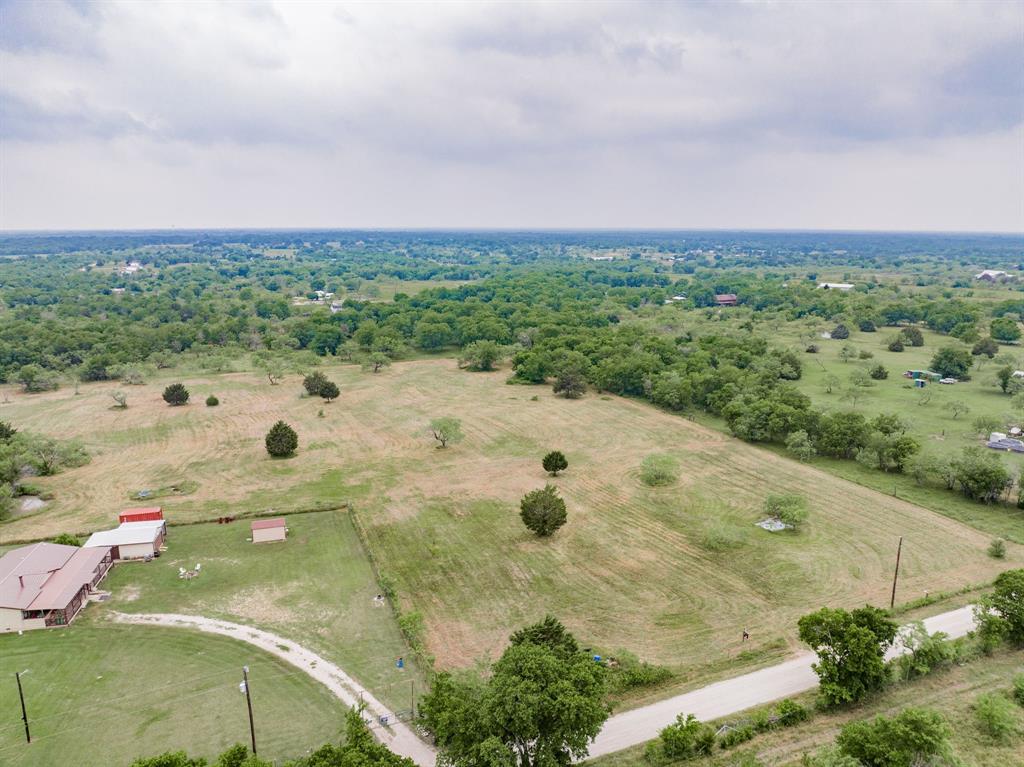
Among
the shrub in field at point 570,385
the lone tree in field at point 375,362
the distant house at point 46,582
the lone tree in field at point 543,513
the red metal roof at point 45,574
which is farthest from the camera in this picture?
the lone tree in field at point 375,362

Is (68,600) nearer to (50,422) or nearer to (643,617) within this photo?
(643,617)

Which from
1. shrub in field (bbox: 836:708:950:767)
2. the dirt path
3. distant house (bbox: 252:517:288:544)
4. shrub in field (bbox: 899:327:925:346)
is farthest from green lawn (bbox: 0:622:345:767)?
shrub in field (bbox: 899:327:925:346)

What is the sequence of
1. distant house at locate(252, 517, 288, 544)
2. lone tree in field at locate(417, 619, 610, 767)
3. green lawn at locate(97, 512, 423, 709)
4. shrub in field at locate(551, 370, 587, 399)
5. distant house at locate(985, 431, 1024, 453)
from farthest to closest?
shrub in field at locate(551, 370, 587, 399)
distant house at locate(985, 431, 1024, 453)
distant house at locate(252, 517, 288, 544)
green lawn at locate(97, 512, 423, 709)
lone tree in field at locate(417, 619, 610, 767)

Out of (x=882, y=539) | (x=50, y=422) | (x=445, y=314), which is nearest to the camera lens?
(x=882, y=539)

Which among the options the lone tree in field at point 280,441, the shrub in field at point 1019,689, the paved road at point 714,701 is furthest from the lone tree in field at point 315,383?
the shrub in field at point 1019,689

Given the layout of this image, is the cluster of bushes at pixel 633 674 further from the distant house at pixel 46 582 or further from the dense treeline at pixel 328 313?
the dense treeline at pixel 328 313

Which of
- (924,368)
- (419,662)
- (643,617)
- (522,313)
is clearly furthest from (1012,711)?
(522,313)

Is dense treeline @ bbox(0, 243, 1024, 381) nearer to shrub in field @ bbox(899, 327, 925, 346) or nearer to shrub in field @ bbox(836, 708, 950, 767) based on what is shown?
shrub in field @ bbox(899, 327, 925, 346)
